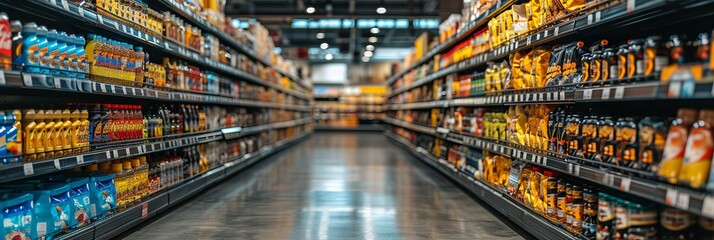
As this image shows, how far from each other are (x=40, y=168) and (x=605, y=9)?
2700mm

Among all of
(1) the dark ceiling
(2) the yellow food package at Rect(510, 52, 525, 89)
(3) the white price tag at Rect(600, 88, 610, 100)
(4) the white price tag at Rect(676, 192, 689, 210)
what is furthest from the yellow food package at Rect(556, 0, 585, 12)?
(1) the dark ceiling

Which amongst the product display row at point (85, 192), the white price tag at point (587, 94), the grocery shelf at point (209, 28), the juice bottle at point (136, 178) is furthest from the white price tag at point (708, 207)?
the grocery shelf at point (209, 28)

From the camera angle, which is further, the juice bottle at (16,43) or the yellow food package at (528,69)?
the yellow food package at (528,69)

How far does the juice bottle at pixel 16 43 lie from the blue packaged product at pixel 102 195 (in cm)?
97

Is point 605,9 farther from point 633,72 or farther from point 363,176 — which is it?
point 363,176

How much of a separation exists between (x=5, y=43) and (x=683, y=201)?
2718 millimetres

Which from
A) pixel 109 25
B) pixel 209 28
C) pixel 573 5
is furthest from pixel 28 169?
pixel 209 28

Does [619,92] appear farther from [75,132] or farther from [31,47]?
[75,132]

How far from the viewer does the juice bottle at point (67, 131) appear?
2921 millimetres

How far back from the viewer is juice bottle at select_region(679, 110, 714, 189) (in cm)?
193

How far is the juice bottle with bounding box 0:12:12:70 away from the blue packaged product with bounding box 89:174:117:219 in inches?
41.0

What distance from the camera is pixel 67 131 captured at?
296cm

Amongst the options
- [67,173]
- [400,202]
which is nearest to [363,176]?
[400,202]

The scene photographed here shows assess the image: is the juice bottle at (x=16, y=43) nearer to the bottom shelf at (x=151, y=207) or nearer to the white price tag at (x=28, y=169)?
the white price tag at (x=28, y=169)
